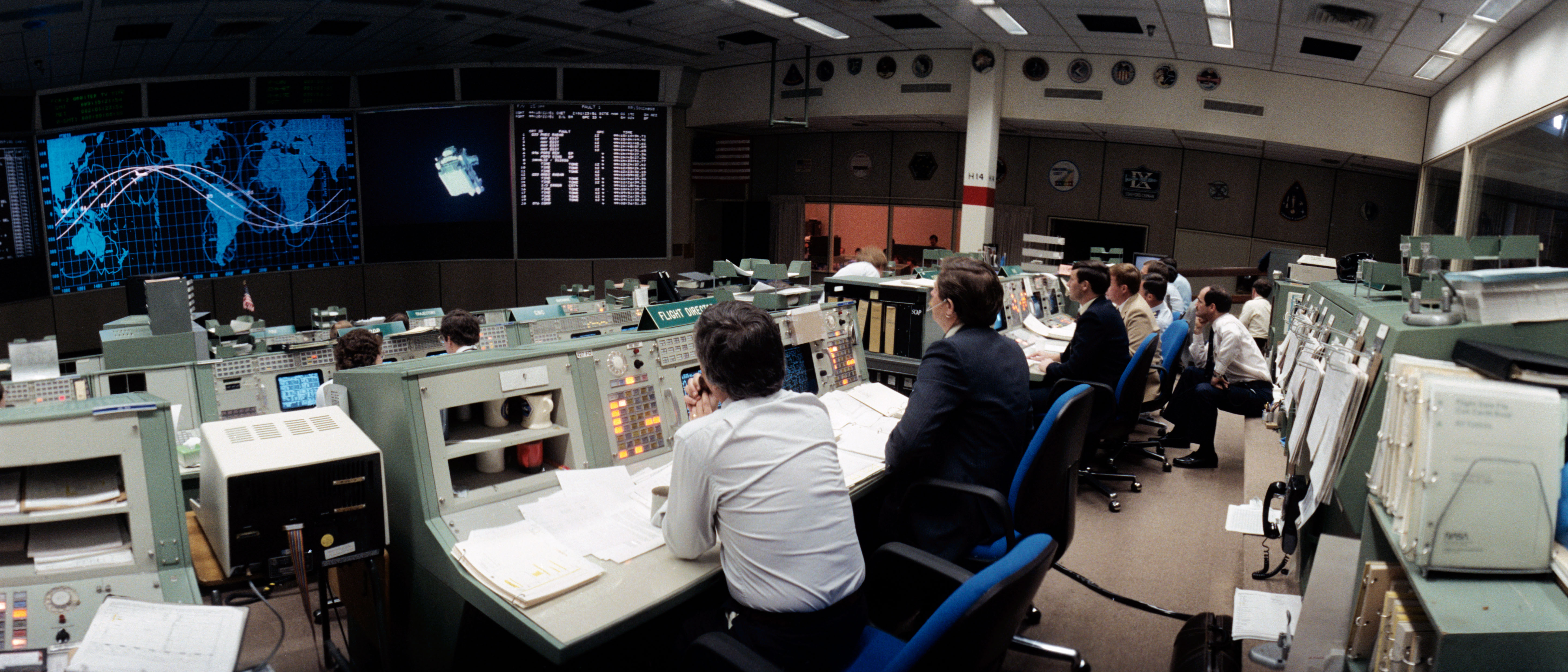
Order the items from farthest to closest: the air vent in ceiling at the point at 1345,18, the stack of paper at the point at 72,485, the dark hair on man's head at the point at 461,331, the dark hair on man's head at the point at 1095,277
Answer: the air vent in ceiling at the point at 1345,18
the dark hair on man's head at the point at 1095,277
the dark hair on man's head at the point at 461,331
the stack of paper at the point at 72,485

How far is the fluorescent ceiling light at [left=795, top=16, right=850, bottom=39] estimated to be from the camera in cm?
790

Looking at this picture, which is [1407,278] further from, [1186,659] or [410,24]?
[410,24]

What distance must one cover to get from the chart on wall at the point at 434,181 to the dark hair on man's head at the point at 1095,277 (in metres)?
8.35

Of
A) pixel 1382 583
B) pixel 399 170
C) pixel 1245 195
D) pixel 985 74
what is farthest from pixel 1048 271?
pixel 399 170

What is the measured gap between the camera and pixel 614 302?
19.3 feet

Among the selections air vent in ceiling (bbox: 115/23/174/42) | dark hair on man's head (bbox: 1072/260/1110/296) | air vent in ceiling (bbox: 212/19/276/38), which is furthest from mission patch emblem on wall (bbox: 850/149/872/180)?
air vent in ceiling (bbox: 115/23/174/42)

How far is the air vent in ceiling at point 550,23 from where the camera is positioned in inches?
308

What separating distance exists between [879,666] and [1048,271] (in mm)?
5872

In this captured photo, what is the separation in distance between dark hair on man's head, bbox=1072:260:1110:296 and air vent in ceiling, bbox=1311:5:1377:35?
10.3ft

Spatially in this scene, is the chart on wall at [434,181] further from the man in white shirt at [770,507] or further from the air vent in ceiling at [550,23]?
the man in white shirt at [770,507]

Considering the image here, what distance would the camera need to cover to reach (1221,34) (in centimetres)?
677

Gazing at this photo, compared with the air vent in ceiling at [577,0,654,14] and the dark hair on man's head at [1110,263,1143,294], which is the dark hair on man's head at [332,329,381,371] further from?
the air vent in ceiling at [577,0,654,14]

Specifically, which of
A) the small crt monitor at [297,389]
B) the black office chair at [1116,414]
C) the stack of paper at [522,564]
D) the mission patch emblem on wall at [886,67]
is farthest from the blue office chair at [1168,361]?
the mission patch emblem on wall at [886,67]

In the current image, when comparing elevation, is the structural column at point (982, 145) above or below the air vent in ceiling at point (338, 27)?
below
